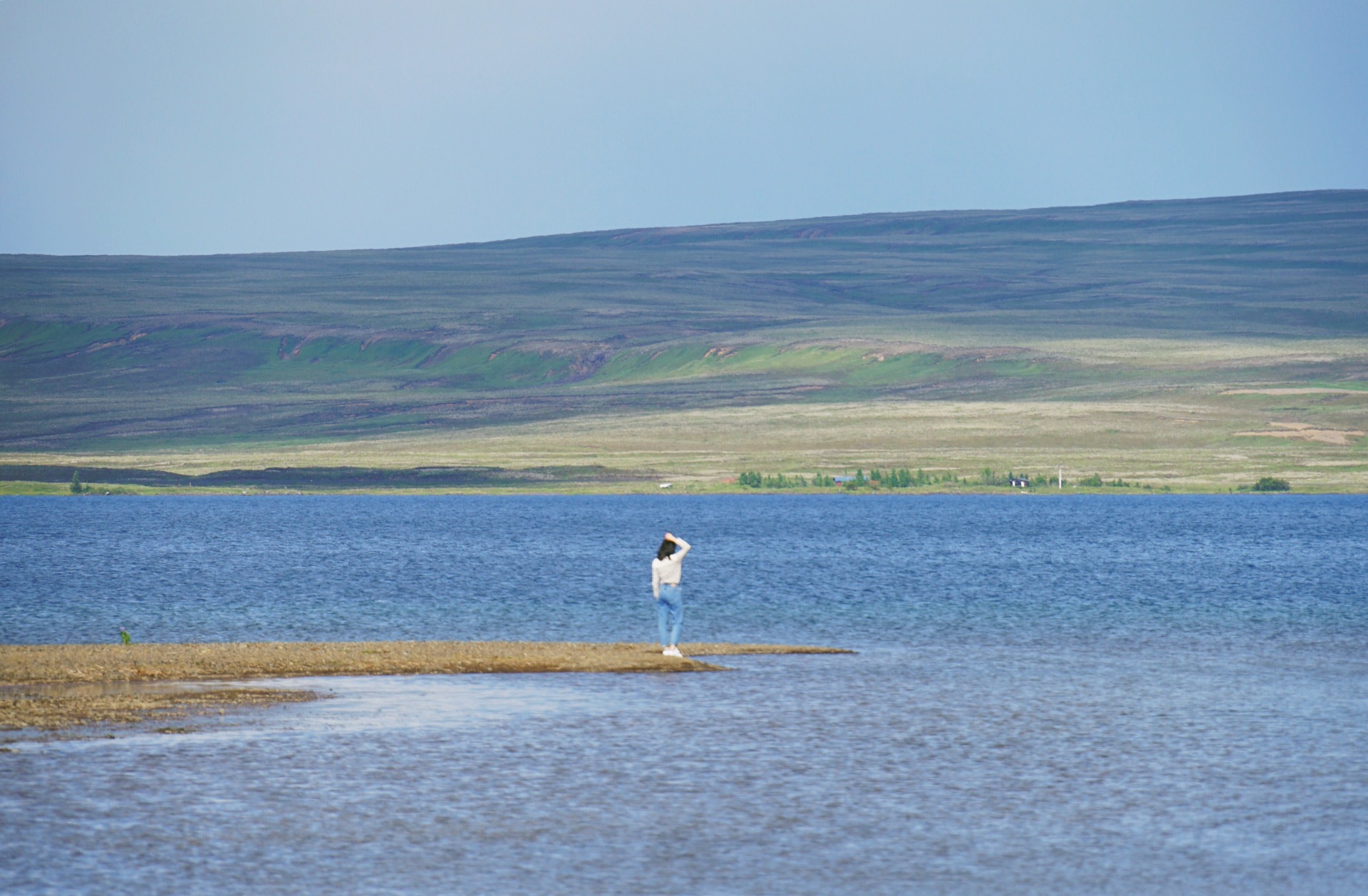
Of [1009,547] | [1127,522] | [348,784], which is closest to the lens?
[348,784]

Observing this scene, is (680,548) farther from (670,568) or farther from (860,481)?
(860,481)

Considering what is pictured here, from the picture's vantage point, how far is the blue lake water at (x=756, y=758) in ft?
55.2

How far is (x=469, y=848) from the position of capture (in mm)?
17469

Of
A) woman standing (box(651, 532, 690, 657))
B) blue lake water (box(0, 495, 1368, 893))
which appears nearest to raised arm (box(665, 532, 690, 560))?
woman standing (box(651, 532, 690, 657))

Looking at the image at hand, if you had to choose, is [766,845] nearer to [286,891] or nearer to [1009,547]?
[286,891]

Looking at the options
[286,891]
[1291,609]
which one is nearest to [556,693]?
[286,891]

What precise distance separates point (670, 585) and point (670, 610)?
0.77 metres

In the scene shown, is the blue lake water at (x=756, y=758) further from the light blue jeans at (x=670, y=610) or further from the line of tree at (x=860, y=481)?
the line of tree at (x=860, y=481)

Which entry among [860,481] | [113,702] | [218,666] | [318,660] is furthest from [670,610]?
[860,481]

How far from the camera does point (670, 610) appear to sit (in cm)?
3309

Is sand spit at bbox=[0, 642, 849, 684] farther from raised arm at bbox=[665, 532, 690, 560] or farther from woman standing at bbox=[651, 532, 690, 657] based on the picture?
raised arm at bbox=[665, 532, 690, 560]

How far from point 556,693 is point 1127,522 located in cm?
10403

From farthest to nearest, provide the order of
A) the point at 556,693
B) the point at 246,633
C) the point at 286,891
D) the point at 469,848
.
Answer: the point at 246,633 → the point at 556,693 → the point at 469,848 → the point at 286,891

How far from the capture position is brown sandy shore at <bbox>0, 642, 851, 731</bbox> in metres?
26.4
